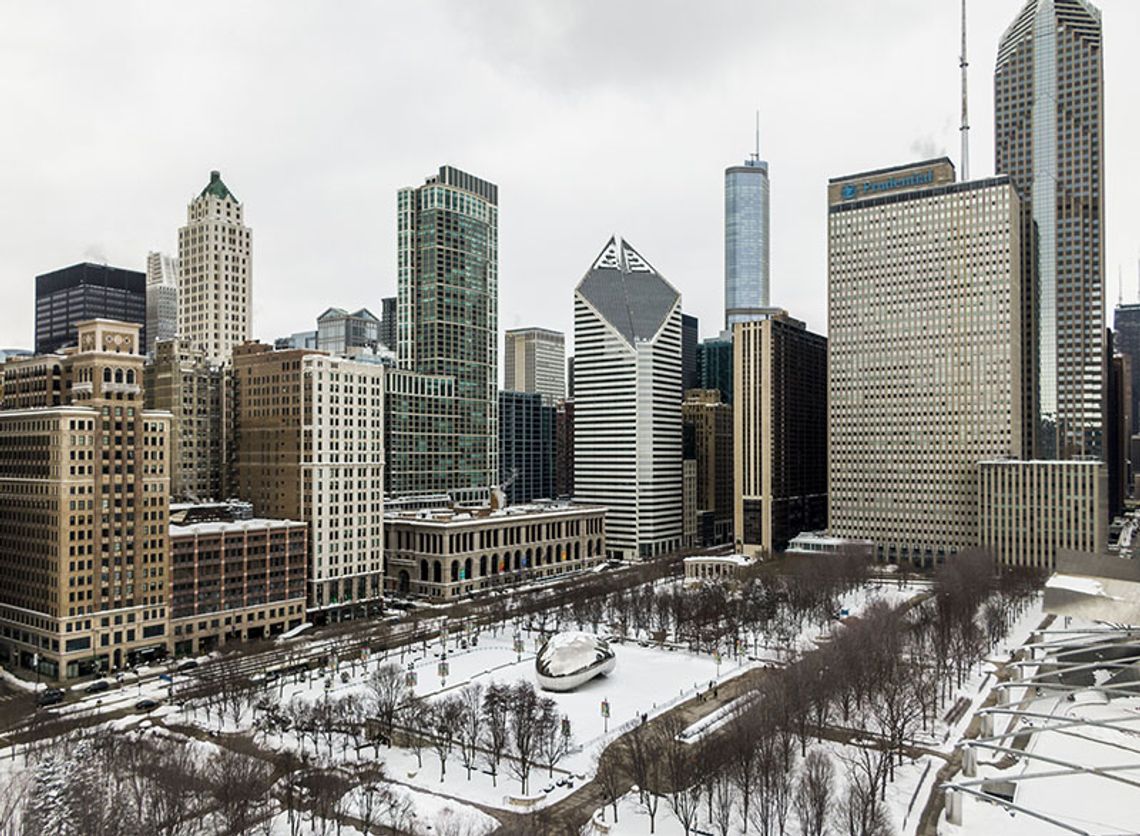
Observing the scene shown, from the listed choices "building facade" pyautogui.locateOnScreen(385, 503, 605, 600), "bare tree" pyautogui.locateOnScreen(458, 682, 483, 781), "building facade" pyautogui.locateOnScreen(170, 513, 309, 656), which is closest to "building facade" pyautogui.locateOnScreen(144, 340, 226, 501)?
"building facade" pyautogui.locateOnScreen(170, 513, 309, 656)

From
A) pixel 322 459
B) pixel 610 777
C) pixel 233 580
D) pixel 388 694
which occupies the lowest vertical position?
pixel 610 777

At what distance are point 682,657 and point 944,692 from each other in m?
33.7

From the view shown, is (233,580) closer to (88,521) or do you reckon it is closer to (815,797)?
(88,521)

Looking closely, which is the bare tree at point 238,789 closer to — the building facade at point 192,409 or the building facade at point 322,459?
the building facade at point 322,459

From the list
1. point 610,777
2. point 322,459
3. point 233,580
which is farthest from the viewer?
point 322,459

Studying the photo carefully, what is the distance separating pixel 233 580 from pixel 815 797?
9451 centimetres

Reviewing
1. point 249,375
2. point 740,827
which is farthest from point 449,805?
point 249,375

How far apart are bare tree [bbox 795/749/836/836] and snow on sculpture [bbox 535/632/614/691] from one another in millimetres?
33661

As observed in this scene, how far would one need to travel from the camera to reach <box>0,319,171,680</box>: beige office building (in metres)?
108

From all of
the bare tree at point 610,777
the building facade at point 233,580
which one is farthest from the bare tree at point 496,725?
the building facade at point 233,580

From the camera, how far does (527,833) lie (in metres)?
56.5

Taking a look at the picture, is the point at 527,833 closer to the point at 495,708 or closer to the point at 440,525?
the point at 495,708

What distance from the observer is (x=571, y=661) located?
9894cm

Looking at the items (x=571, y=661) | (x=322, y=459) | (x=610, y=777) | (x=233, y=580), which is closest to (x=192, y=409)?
(x=322, y=459)
